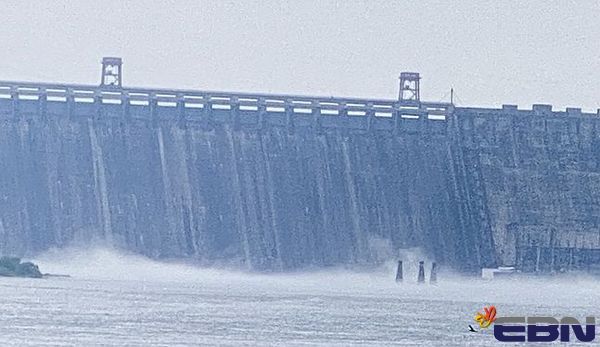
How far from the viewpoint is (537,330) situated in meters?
66.8

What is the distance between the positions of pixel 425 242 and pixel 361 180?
514 centimetres

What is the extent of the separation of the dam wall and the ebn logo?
49970 millimetres

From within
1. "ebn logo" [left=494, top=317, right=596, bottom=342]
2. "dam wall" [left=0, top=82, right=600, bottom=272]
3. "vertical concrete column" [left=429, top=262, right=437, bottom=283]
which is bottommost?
"ebn logo" [left=494, top=317, right=596, bottom=342]

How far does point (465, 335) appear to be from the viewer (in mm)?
72062

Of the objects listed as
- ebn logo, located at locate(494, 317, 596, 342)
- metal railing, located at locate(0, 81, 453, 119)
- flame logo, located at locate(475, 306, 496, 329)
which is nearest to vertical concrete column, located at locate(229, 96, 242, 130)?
metal railing, located at locate(0, 81, 453, 119)

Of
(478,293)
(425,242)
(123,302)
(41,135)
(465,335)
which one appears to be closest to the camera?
(465,335)

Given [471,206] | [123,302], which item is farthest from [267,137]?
[123,302]

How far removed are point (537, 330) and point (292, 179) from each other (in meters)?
62.9

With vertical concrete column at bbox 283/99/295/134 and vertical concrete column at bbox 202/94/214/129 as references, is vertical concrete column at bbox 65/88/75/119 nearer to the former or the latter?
vertical concrete column at bbox 202/94/214/129

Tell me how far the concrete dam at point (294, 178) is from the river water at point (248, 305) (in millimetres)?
1790

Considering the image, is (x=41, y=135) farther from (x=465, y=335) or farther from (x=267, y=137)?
(x=465, y=335)

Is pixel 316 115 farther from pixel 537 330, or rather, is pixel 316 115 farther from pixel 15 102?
pixel 537 330

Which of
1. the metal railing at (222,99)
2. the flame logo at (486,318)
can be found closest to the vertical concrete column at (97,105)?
the metal railing at (222,99)

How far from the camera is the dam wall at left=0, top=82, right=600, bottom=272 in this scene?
405 feet
